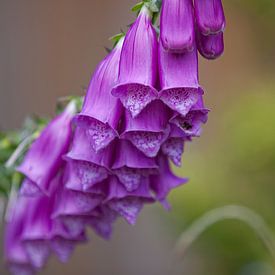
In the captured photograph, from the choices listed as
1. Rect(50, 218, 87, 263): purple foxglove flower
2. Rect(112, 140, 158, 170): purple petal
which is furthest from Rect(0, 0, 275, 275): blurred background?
Rect(112, 140, 158, 170): purple petal

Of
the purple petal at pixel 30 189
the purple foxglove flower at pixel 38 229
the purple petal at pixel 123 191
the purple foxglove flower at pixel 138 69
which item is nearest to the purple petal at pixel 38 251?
the purple foxglove flower at pixel 38 229

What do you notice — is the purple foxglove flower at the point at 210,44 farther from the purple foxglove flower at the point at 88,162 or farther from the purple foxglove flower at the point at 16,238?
the purple foxglove flower at the point at 16,238

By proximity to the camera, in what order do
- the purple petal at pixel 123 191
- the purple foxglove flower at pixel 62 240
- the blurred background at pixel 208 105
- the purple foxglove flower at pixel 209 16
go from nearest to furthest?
the purple foxglove flower at pixel 209 16 < the purple petal at pixel 123 191 < the purple foxglove flower at pixel 62 240 < the blurred background at pixel 208 105

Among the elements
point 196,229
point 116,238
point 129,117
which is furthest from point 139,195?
point 116,238

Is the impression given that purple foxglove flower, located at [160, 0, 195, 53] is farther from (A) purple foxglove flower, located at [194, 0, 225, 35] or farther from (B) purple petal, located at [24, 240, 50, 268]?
(B) purple petal, located at [24, 240, 50, 268]

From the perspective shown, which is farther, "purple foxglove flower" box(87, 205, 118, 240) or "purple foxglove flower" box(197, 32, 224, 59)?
"purple foxglove flower" box(87, 205, 118, 240)

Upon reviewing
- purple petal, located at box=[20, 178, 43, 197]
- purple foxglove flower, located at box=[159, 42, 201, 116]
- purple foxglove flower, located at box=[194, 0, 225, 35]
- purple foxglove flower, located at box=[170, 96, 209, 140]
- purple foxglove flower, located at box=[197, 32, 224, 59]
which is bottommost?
purple petal, located at box=[20, 178, 43, 197]

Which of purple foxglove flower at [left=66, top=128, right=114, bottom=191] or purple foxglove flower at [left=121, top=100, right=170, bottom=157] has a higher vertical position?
purple foxglove flower at [left=121, top=100, right=170, bottom=157]
